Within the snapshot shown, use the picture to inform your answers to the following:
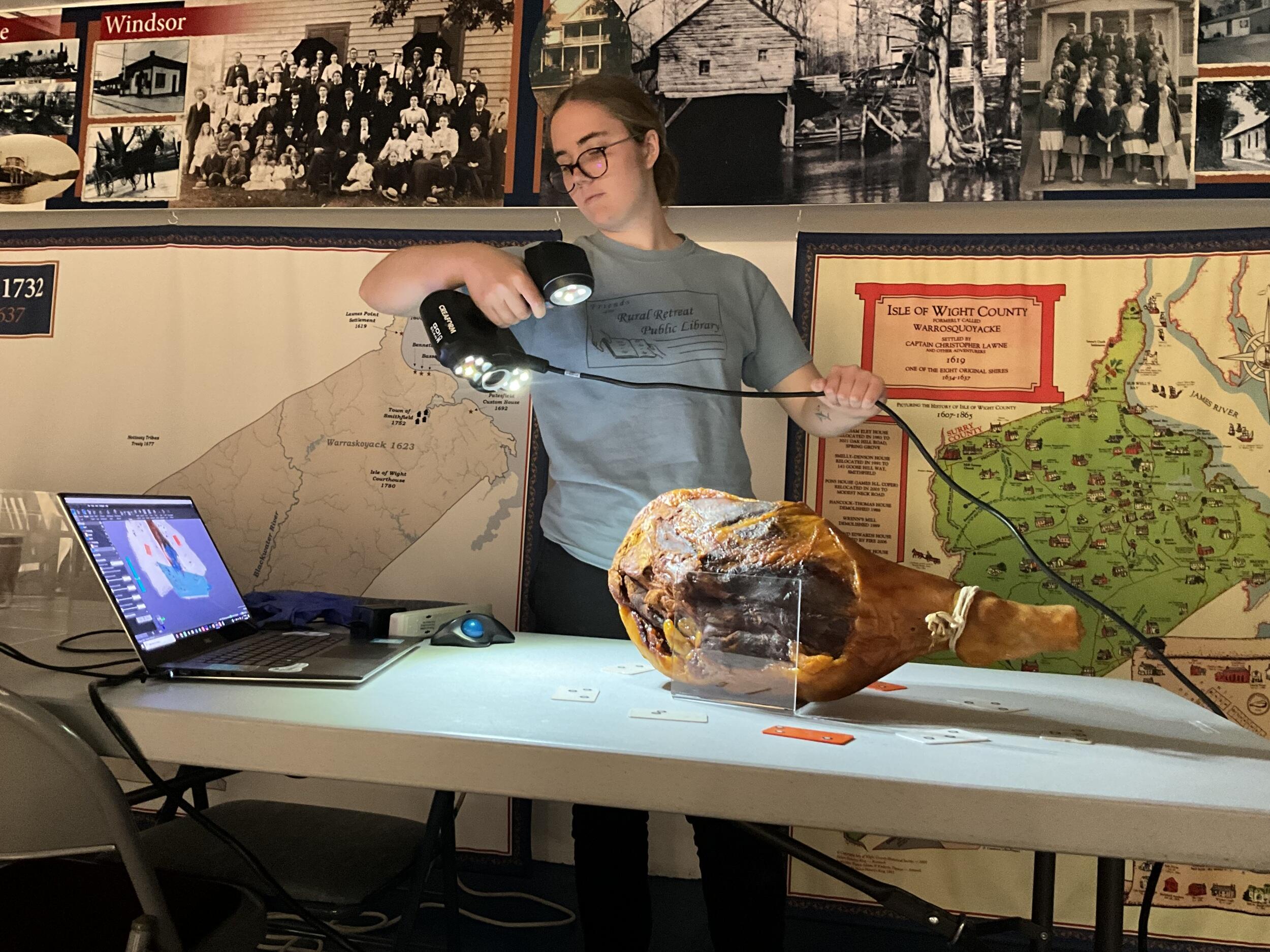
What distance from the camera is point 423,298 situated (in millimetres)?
1430

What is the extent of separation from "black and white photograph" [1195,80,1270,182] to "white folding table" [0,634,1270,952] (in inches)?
54.8

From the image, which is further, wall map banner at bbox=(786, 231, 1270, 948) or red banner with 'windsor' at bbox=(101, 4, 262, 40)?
red banner with 'windsor' at bbox=(101, 4, 262, 40)

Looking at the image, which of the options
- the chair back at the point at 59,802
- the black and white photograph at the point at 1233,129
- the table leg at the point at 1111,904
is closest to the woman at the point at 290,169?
the chair back at the point at 59,802

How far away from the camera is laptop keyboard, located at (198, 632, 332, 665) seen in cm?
114

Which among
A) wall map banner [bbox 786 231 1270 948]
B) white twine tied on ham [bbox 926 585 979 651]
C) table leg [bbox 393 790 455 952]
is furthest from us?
wall map banner [bbox 786 231 1270 948]

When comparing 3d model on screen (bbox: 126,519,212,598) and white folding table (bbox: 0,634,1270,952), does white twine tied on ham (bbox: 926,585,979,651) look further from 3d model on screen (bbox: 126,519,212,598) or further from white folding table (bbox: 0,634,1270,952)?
3d model on screen (bbox: 126,519,212,598)

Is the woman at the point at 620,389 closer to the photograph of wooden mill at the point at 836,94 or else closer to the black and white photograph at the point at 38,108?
the photograph of wooden mill at the point at 836,94

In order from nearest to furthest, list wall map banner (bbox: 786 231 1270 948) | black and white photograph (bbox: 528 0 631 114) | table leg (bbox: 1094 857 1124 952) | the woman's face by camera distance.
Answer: table leg (bbox: 1094 857 1124 952) → the woman's face → wall map banner (bbox: 786 231 1270 948) → black and white photograph (bbox: 528 0 631 114)

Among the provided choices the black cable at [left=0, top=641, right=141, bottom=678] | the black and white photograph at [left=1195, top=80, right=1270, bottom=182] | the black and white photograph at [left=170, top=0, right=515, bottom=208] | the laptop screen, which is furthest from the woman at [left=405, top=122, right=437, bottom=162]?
the black and white photograph at [left=1195, top=80, right=1270, bottom=182]

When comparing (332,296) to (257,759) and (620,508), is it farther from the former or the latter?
(257,759)

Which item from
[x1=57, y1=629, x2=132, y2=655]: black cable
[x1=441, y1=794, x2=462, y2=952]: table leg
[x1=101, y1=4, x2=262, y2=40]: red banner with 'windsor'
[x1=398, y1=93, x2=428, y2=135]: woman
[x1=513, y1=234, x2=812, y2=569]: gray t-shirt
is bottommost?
[x1=441, y1=794, x2=462, y2=952]: table leg

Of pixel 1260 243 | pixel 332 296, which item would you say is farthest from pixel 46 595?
pixel 1260 243

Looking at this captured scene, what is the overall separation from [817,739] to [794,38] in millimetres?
1758

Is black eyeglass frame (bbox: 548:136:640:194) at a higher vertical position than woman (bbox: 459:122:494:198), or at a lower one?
lower
